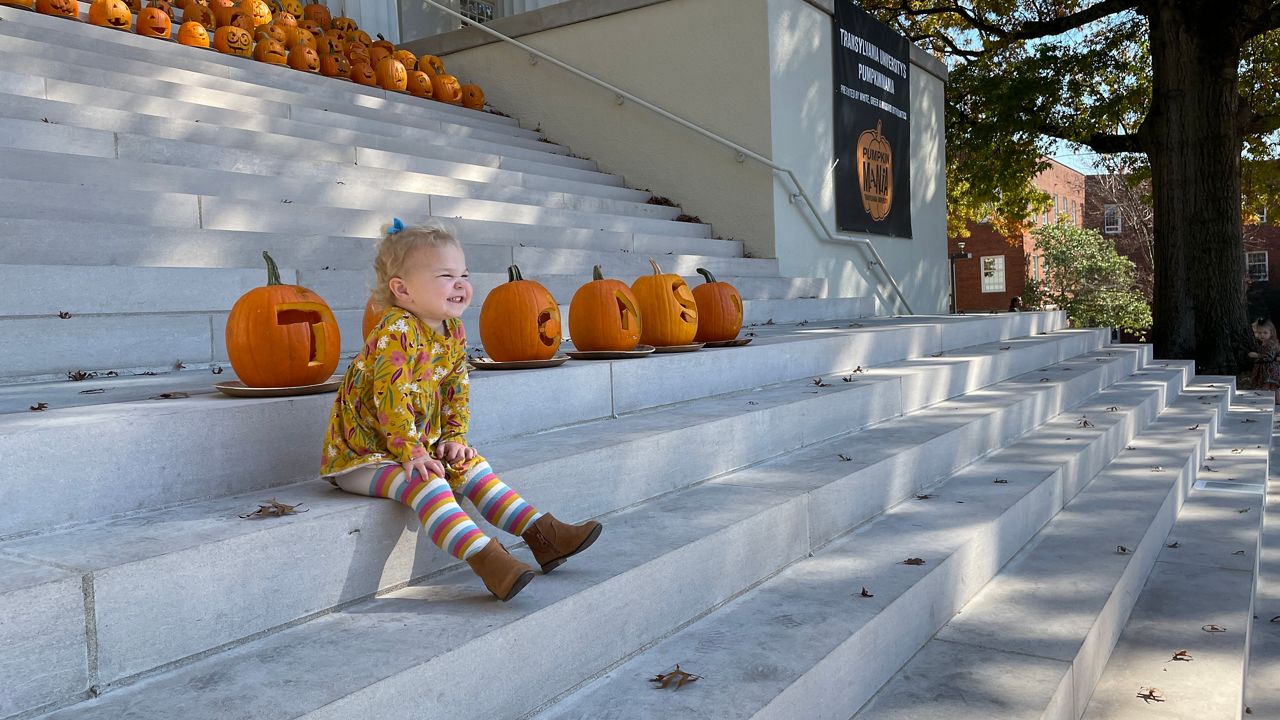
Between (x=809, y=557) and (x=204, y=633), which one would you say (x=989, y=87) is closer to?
(x=809, y=557)

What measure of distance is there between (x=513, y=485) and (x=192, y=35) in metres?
6.64

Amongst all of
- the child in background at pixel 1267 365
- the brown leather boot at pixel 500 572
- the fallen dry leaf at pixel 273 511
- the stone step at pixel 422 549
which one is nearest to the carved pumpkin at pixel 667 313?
the stone step at pixel 422 549

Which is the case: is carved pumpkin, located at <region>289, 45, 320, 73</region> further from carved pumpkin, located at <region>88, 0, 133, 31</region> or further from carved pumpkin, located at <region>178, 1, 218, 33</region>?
carved pumpkin, located at <region>88, 0, 133, 31</region>

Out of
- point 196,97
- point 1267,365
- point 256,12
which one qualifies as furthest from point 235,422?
point 1267,365

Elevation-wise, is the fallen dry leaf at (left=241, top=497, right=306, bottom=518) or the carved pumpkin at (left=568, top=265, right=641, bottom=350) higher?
the carved pumpkin at (left=568, top=265, right=641, bottom=350)

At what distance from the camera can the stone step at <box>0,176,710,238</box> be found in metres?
3.98

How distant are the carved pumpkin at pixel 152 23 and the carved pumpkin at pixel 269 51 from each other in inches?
28.9

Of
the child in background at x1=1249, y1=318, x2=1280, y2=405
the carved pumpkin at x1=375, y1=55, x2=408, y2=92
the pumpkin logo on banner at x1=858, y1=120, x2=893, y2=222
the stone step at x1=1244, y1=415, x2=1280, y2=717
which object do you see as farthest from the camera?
the child in background at x1=1249, y1=318, x2=1280, y2=405

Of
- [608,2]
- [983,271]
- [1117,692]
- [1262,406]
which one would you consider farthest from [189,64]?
[983,271]

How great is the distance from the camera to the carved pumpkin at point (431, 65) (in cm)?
913

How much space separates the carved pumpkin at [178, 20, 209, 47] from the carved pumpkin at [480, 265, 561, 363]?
545 centimetres

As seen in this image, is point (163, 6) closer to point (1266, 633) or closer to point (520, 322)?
point (520, 322)

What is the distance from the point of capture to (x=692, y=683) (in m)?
2.04

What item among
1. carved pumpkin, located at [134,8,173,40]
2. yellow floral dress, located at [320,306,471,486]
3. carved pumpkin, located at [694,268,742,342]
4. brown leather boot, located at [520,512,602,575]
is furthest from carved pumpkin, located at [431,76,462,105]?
brown leather boot, located at [520,512,602,575]
